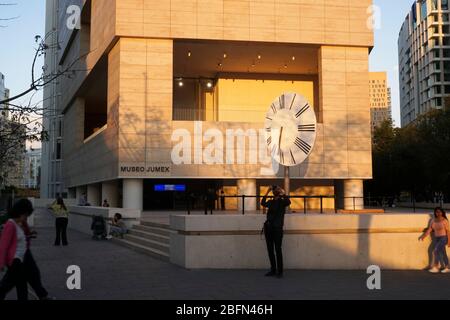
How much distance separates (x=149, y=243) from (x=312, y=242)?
6.46m

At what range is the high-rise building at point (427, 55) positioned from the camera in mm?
108562

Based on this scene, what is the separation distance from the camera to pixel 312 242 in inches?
488

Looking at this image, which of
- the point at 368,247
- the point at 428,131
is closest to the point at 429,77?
the point at 428,131

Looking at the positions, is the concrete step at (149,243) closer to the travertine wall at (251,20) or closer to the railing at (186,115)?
the railing at (186,115)

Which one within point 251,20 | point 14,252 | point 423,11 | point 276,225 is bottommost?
point 14,252

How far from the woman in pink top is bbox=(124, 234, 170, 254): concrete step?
7.27 m

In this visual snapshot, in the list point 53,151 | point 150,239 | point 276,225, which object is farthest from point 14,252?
point 53,151

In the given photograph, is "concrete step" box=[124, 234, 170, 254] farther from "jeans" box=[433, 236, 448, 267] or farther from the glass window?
the glass window

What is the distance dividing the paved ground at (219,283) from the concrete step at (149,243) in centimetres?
108

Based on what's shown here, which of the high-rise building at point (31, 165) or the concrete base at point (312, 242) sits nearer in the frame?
the concrete base at point (312, 242)

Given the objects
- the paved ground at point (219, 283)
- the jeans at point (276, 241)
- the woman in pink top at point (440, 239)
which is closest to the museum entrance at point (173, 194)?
the paved ground at point (219, 283)

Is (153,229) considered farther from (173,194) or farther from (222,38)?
(173,194)

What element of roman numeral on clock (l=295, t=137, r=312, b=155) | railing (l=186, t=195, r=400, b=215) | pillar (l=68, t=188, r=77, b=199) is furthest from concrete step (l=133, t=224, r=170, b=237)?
pillar (l=68, t=188, r=77, b=199)
